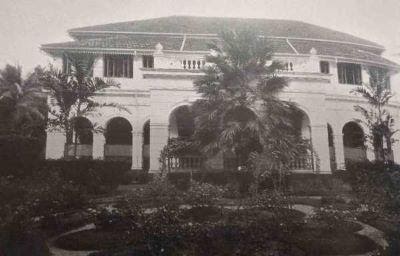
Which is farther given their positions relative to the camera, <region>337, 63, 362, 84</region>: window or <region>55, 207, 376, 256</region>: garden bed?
<region>337, 63, 362, 84</region>: window

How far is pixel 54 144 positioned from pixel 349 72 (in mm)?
12935

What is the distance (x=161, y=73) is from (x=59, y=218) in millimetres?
7999

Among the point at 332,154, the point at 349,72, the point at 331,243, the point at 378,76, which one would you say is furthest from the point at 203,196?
the point at 349,72

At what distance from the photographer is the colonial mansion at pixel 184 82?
14.2m

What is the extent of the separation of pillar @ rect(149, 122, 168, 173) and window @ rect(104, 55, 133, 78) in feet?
13.6

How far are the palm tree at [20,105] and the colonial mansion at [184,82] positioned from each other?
5.16 ft

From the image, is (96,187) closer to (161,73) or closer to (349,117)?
(161,73)

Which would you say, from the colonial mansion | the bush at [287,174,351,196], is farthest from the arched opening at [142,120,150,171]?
the bush at [287,174,351,196]

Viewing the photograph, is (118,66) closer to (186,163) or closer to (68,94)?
(68,94)

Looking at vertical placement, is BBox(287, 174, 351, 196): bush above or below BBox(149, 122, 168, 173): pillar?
below

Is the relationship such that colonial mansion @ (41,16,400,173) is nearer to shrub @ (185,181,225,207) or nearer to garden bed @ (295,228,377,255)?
shrub @ (185,181,225,207)

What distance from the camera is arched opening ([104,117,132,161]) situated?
16266mm

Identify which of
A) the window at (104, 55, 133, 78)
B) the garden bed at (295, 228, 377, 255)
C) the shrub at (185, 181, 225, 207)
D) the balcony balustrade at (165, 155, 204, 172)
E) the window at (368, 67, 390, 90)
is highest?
the window at (104, 55, 133, 78)

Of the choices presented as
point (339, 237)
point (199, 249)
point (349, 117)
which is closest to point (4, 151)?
point (199, 249)
